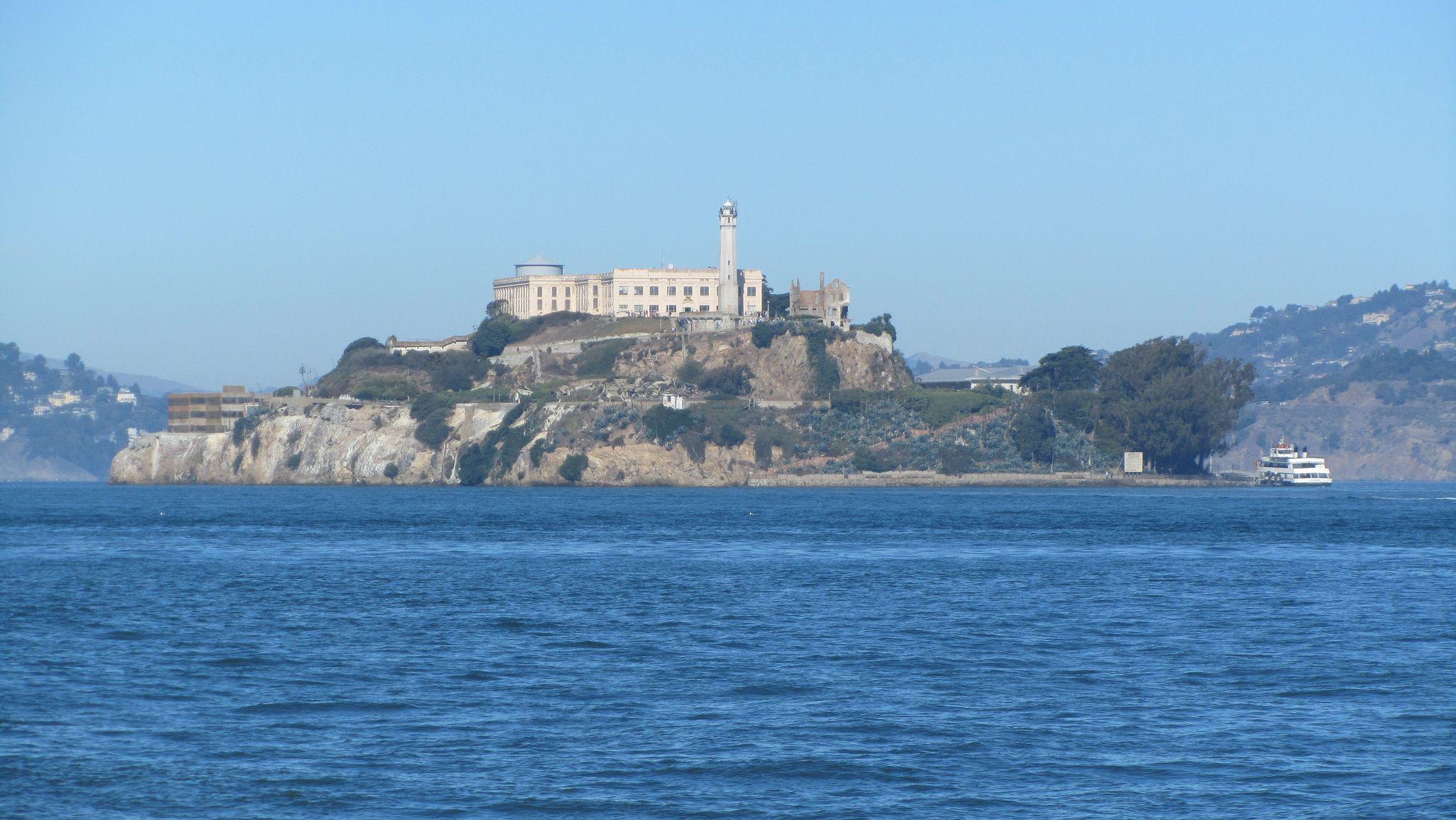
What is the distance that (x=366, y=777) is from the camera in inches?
880

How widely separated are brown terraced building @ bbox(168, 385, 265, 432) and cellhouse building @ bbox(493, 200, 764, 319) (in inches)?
1264

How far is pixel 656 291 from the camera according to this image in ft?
575

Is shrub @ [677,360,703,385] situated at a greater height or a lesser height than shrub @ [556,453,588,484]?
greater

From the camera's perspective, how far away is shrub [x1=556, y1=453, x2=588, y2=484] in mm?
145125

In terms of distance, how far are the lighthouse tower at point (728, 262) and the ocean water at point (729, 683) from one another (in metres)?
104

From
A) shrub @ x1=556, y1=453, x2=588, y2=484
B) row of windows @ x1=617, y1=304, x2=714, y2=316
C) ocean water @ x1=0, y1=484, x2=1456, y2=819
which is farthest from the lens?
row of windows @ x1=617, y1=304, x2=714, y2=316

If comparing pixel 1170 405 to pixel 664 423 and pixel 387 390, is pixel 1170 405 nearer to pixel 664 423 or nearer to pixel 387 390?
pixel 664 423

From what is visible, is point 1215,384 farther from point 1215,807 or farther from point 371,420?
point 1215,807

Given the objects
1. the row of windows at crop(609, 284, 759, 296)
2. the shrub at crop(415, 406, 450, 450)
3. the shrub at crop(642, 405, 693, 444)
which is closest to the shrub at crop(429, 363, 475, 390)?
the shrub at crop(415, 406, 450, 450)

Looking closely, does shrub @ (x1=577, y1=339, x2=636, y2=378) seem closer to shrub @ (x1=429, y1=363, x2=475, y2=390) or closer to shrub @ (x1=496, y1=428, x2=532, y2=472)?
shrub @ (x1=496, y1=428, x2=532, y2=472)

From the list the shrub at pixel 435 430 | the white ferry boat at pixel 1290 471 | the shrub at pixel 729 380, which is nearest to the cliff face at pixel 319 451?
the shrub at pixel 435 430

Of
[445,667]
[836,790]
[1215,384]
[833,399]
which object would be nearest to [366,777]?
[836,790]

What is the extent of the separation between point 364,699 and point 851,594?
2119cm

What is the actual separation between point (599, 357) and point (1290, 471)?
6945 cm
